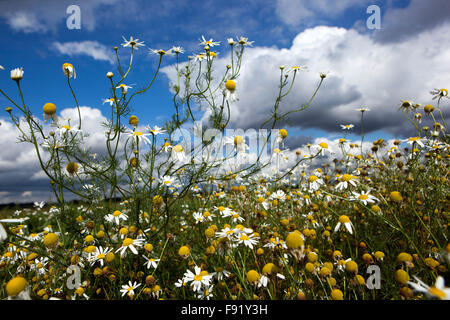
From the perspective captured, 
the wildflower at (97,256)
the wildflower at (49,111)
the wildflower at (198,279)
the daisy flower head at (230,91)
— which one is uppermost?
the daisy flower head at (230,91)

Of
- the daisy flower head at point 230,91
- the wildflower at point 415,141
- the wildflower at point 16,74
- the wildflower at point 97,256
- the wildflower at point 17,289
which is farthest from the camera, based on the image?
the wildflower at point 415,141

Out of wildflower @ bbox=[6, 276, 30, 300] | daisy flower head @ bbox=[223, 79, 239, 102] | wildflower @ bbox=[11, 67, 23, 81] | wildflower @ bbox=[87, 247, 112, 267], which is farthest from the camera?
daisy flower head @ bbox=[223, 79, 239, 102]

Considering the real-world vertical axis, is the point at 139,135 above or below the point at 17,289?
above

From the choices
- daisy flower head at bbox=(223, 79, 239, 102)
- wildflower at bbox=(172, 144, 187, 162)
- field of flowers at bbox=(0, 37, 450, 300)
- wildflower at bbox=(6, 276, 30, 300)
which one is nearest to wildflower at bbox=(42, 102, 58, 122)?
field of flowers at bbox=(0, 37, 450, 300)

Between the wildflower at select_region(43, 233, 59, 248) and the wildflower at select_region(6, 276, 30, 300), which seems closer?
the wildflower at select_region(6, 276, 30, 300)

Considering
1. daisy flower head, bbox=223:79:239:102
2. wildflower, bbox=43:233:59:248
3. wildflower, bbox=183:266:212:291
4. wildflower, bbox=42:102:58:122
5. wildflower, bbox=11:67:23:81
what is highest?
daisy flower head, bbox=223:79:239:102

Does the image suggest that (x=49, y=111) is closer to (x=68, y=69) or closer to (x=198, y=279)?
(x=68, y=69)

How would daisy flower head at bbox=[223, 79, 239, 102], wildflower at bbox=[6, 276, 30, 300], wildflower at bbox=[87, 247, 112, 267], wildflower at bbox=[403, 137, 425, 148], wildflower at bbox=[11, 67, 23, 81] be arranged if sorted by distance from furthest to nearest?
1. wildflower at bbox=[403, 137, 425, 148]
2. daisy flower head at bbox=[223, 79, 239, 102]
3. wildflower at bbox=[87, 247, 112, 267]
4. wildflower at bbox=[11, 67, 23, 81]
5. wildflower at bbox=[6, 276, 30, 300]

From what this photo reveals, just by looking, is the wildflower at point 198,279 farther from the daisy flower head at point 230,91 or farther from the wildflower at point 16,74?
the wildflower at point 16,74

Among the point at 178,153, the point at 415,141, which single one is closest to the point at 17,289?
the point at 178,153

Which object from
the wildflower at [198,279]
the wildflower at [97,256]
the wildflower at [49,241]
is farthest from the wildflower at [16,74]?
the wildflower at [198,279]

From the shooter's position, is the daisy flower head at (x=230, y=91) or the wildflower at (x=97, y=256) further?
the daisy flower head at (x=230, y=91)

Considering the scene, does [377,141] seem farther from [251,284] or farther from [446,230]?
[251,284]

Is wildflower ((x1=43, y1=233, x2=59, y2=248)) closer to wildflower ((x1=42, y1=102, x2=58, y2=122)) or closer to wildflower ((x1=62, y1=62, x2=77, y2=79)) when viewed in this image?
wildflower ((x1=42, y1=102, x2=58, y2=122))
